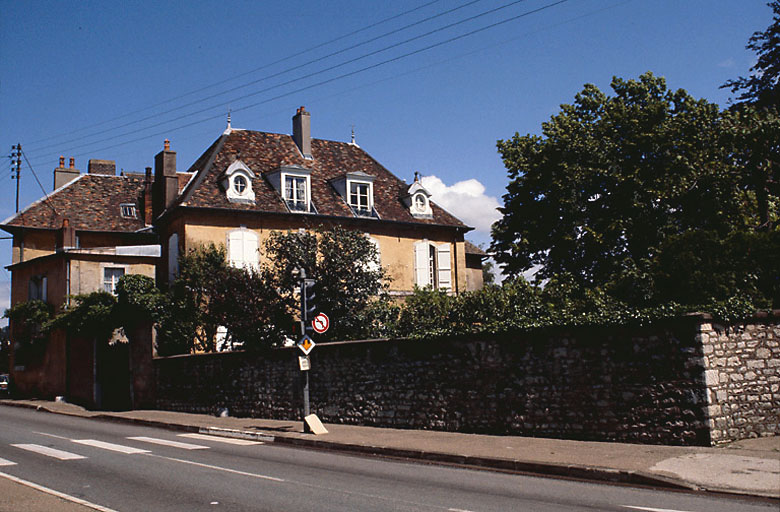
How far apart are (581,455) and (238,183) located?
2186 cm

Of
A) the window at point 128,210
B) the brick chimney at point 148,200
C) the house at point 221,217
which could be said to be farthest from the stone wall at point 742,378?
the window at point 128,210

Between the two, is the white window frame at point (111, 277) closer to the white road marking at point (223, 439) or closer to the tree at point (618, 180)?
the white road marking at point (223, 439)

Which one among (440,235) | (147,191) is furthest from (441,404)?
(147,191)

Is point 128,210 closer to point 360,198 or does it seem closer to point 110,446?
point 360,198

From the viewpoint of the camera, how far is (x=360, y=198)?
3266 cm

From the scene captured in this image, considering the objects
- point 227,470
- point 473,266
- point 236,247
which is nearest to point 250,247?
point 236,247

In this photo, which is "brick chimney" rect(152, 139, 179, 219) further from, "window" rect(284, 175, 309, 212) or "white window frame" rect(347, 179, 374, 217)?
"white window frame" rect(347, 179, 374, 217)

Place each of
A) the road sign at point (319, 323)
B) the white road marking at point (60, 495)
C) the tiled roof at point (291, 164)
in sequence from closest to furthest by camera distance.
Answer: the white road marking at point (60, 495) → the road sign at point (319, 323) → the tiled roof at point (291, 164)

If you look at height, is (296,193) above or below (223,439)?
above

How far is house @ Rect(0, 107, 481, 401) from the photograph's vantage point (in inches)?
1144

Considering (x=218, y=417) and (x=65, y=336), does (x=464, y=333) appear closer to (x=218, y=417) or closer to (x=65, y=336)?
(x=218, y=417)

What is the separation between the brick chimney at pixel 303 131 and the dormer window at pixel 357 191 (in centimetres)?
261

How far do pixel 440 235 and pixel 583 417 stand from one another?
70.0 feet

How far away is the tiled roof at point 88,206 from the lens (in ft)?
108
